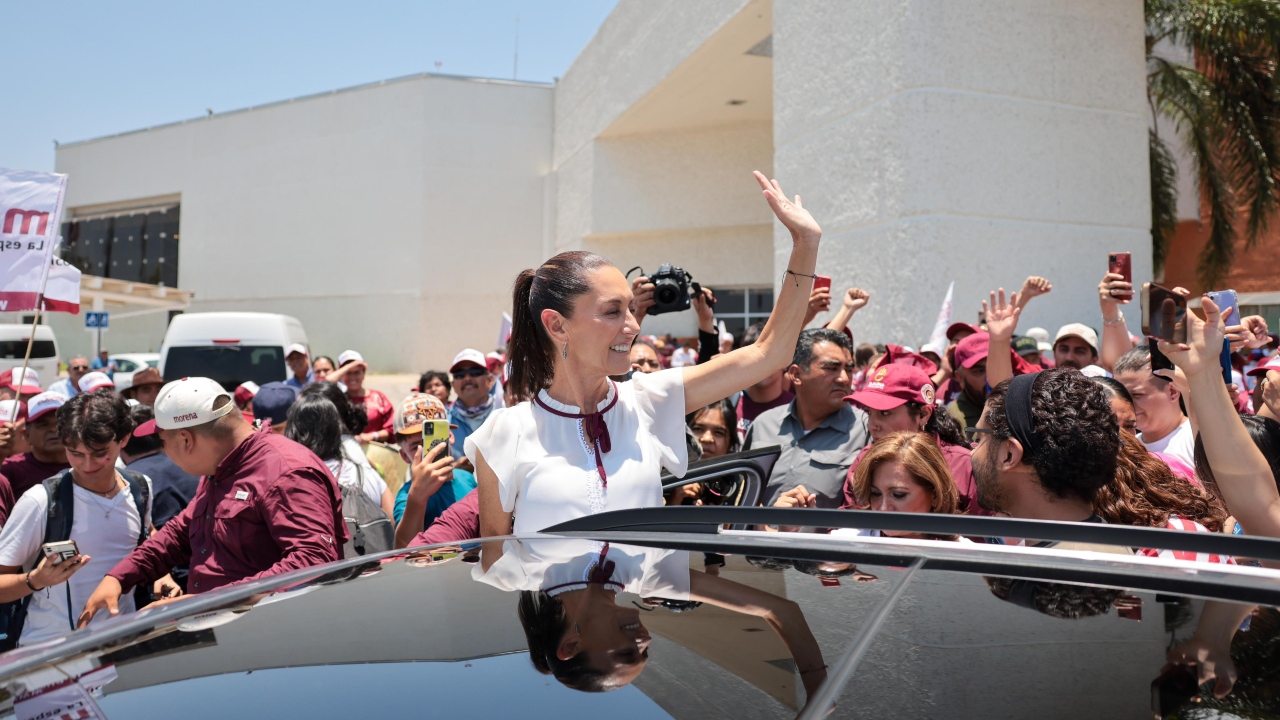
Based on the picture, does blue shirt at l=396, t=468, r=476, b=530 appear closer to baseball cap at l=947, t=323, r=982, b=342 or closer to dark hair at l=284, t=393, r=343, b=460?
dark hair at l=284, t=393, r=343, b=460

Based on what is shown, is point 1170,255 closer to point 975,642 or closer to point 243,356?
point 243,356

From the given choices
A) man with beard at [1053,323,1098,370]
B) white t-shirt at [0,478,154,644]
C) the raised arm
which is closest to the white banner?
white t-shirt at [0,478,154,644]

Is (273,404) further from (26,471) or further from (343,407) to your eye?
(26,471)

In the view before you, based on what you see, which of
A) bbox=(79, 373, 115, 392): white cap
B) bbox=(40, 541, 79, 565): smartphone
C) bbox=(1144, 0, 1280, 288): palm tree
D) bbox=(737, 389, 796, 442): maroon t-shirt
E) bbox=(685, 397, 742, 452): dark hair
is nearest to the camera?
bbox=(40, 541, 79, 565): smartphone

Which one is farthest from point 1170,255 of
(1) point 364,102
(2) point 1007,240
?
(1) point 364,102

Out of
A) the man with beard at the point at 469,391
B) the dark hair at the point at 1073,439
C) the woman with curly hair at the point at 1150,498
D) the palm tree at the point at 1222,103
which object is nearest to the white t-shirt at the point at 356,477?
the man with beard at the point at 469,391

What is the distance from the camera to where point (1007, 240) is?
10.8 metres

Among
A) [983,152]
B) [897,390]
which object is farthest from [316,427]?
[983,152]

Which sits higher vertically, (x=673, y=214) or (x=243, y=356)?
(x=673, y=214)

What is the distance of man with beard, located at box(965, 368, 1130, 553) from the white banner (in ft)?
20.2

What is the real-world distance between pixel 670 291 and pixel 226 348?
388 inches

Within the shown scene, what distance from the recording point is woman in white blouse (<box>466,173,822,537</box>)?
7.73ft

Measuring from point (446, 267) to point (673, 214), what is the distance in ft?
21.4

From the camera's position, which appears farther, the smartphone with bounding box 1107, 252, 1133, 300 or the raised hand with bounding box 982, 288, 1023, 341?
the raised hand with bounding box 982, 288, 1023, 341
